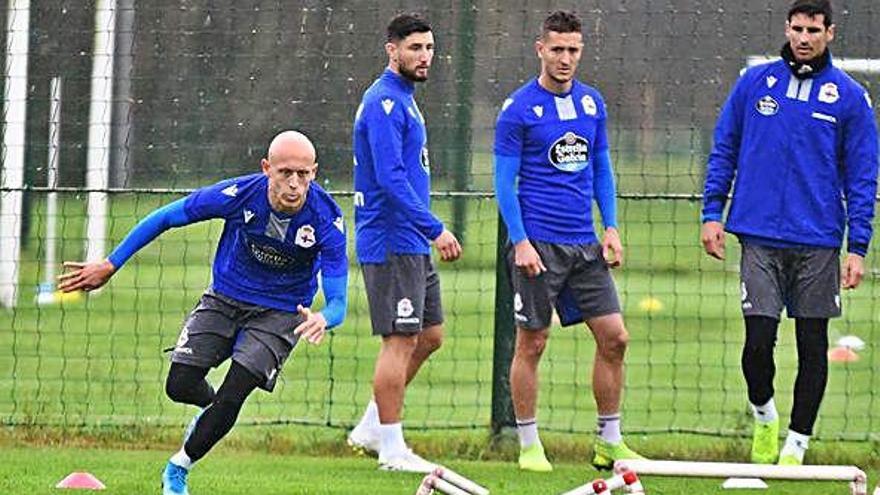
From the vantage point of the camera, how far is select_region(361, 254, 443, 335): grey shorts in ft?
30.2

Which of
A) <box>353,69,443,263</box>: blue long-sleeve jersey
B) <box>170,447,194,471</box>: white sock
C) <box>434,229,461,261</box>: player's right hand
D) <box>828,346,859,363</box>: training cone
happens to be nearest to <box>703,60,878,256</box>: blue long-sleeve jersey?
<box>434,229,461,261</box>: player's right hand

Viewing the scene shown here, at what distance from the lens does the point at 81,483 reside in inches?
336

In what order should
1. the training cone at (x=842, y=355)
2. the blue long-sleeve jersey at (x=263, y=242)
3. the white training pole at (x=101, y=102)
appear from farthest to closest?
the training cone at (x=842, y=355)
the white training pole at (x=101, y=102)
the blue long-sleeve jersey at (x=263, y=242)

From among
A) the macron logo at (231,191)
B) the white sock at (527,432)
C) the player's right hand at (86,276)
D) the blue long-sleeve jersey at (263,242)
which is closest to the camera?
the player's right hand at (86,276)

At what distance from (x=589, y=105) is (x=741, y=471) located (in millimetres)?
2800

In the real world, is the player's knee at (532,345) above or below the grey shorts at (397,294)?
below

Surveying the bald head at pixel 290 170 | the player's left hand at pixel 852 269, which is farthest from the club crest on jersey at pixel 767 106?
the bald head at pixel 290 170

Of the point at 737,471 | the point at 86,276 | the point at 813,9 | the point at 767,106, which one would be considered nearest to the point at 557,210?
the point at 767,106

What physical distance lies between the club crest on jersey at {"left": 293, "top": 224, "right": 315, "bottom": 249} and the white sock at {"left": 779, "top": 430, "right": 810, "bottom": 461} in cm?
238

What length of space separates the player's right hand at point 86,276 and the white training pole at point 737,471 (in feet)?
7.21

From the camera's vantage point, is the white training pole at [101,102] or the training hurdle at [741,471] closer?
the training hurdle at [741,471]

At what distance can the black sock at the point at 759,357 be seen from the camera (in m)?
8.97

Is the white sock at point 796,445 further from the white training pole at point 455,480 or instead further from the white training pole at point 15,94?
the white training pole at point 15,94

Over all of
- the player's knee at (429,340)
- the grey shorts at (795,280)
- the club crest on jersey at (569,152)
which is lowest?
the player's knee at (429,340)
